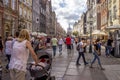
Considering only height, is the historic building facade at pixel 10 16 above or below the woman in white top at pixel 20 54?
above

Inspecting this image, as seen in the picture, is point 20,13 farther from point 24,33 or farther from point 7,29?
point 24,33

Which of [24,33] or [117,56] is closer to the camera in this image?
[24,33]

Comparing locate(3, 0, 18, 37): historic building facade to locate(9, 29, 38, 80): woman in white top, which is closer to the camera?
locate(9, 29, 38, 80): woman in white top

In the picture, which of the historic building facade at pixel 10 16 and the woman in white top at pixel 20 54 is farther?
the historic building facade at pixel 10 16

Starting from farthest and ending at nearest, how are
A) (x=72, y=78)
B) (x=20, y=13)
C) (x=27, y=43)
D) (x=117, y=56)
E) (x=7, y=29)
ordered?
(x=20, y=13) → (x=7, y=29) → (x=117, y=56) → (x=72, y=78) → (x=27, y=43)

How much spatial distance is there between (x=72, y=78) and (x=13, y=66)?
4958mm

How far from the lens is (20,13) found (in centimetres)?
4181

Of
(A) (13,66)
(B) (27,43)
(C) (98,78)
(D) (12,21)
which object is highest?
(D) (12,21)

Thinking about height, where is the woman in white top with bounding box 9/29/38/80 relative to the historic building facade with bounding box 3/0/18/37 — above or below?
below

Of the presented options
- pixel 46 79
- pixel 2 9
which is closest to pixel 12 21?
pixel 2 9

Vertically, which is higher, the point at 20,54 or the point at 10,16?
the point at 10,16

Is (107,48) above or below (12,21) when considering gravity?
below

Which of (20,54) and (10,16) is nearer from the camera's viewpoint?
(20,54)

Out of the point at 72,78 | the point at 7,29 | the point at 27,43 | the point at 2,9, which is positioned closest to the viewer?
the point at 27,43
